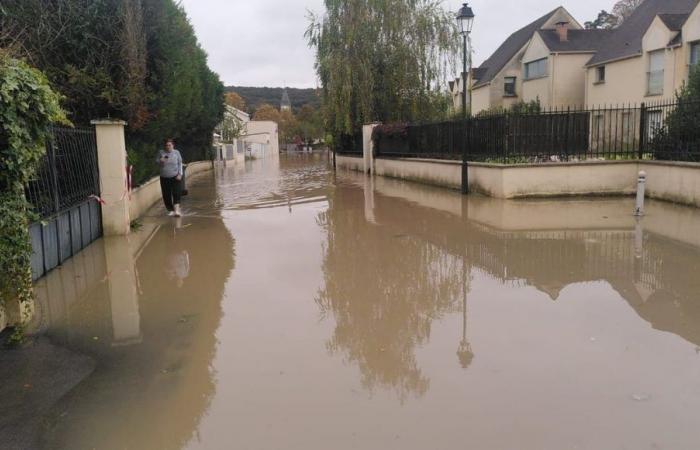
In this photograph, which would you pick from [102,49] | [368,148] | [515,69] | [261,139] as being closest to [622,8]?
[515,69]

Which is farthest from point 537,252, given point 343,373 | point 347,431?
point 347,431

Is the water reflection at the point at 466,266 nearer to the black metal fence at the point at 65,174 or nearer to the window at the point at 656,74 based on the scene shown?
the black metal fence at the point at 65,174

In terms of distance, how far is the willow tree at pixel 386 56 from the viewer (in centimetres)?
2670

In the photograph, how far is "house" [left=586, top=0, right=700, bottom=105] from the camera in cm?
2411

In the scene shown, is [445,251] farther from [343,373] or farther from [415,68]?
[415,68]

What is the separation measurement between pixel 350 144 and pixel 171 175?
69.0 feet

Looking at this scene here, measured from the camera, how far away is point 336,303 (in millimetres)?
6207

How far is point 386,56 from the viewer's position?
89.7 ft

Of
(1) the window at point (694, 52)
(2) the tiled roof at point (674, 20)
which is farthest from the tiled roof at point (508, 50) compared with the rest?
(1) the window at point (694, 52)

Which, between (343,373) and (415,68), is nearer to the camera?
(343,373)

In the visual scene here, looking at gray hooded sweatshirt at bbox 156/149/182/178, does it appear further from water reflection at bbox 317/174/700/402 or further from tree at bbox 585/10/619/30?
tree at bbox 585/10/619/30

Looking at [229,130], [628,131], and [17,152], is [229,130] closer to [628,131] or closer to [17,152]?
[628,131]

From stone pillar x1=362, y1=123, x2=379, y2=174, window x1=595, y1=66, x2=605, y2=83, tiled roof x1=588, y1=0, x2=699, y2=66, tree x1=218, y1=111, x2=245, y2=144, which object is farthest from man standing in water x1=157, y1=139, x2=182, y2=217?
tree x1=218, y1=111, x2=245, y2=144

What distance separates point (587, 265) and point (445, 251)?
2.08 meters
